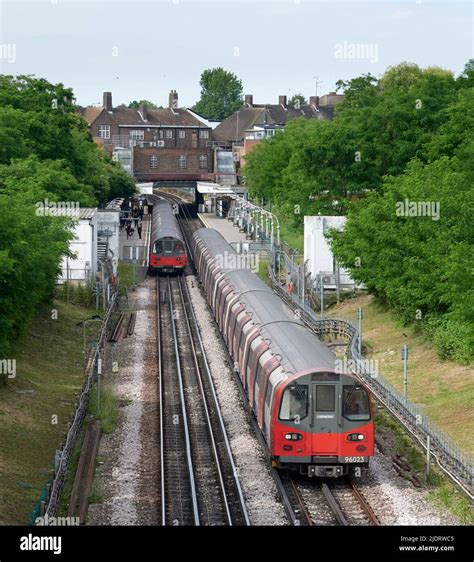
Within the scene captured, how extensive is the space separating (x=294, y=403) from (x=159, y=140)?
342 feet

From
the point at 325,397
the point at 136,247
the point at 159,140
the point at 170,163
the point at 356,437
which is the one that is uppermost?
the point at 159,140

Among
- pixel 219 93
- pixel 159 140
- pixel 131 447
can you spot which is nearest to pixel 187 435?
pixel 131 447

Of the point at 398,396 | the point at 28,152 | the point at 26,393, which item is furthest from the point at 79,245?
the point at 398,396

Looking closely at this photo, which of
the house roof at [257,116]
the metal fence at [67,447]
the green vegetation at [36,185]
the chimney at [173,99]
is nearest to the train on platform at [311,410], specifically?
the metal fence at [67,447]

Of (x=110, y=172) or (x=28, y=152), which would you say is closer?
(x=28, y=152)

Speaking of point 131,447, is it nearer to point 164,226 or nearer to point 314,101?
point 164,226

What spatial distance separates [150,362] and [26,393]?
7.36m

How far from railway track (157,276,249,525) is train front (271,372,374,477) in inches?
61.1

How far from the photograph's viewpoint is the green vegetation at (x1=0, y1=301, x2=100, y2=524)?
71.2 feet

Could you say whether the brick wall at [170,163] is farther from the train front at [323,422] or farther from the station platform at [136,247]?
the train front at [323,422]

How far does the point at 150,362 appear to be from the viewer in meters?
36.3

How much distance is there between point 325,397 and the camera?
2103 cm

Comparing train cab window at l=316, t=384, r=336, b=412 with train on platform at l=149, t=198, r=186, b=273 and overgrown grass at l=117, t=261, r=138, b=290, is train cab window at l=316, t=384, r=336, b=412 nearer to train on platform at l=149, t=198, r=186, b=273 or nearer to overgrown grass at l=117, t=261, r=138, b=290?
overgrown grass at l=117, t=261, r=138, b=290
